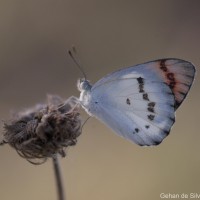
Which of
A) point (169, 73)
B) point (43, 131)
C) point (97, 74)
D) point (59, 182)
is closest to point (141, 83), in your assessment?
point (169, 73)

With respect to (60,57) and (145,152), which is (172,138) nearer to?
(145,152)

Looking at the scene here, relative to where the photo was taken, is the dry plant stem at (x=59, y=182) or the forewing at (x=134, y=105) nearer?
the dry plant stem at (x=59, y=182)

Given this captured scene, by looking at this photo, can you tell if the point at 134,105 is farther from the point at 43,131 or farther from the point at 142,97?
the point at 43,131

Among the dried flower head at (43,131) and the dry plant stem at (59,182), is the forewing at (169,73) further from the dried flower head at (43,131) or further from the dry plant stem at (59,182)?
the dry plant stem at (59,182)

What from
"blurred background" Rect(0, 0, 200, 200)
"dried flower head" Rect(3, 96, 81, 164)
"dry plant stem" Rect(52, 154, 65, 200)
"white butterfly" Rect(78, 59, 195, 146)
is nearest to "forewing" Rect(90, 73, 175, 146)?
"white butterfly" Rect(78, 59, 195, 146)

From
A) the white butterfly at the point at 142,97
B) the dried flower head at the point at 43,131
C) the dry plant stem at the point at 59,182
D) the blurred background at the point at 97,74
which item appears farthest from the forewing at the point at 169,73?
the blurred background at the point at 97,74

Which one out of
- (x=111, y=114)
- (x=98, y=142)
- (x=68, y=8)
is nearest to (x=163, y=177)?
(x=98, y=142)
